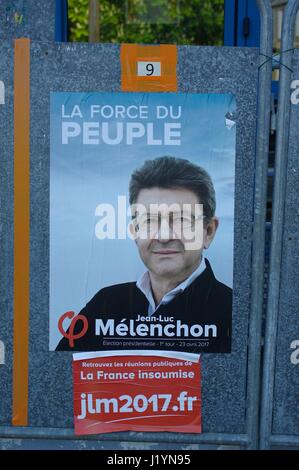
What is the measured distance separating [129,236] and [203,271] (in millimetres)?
354

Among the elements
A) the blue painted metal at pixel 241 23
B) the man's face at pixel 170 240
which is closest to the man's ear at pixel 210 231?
the man's face at pixel 170 240

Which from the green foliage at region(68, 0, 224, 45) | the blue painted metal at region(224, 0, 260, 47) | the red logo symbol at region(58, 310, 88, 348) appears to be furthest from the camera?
the green foliage at region(68, 0, 224, 45)

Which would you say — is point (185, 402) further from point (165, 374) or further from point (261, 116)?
point (261, 116)

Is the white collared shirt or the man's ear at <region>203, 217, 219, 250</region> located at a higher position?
the man's ear at <region>203, 217, 219, 250</region>

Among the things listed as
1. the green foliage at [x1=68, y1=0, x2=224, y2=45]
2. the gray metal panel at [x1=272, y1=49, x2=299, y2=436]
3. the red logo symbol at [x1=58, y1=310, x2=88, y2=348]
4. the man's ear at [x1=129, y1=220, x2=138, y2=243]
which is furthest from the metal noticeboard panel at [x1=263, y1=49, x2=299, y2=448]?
the green foliage at [x1=68, y1=0, x2=224, y2=45]

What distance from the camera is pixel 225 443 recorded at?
3.16m

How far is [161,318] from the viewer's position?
310 cm

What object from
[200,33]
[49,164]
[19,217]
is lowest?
[19,217]

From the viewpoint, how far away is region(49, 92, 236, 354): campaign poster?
9.85ft

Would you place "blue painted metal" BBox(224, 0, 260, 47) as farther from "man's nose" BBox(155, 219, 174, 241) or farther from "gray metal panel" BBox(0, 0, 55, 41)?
"man's nose" BBox(155, 219, 174, 241)

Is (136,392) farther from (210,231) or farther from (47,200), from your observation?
(47,200)

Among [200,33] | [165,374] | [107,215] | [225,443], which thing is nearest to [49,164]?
[107,215]

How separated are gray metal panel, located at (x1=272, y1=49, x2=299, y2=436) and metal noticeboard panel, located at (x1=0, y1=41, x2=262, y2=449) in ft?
0.49

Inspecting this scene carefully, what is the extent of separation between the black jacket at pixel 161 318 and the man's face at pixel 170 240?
0.32 feet
